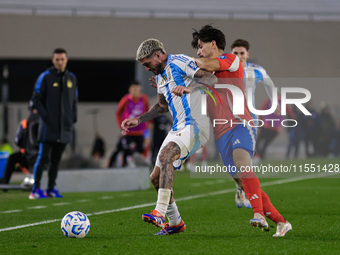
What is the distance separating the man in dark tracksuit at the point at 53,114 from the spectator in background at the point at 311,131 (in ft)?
56.4

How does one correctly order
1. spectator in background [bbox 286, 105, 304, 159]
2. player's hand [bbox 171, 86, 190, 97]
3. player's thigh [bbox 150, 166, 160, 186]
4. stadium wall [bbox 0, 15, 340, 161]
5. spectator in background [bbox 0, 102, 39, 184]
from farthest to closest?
stadium wall [bbox 0, 15, 340, 161], spectator in background [bbox 286, 105, 304, 159], spectator in background [bbox 0, 102, 39, 184], player's thigh [bbox 150, 166, 160, 186], player's hand [bbox 171, 86, 190, 97]

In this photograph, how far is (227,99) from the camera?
6.34 metres

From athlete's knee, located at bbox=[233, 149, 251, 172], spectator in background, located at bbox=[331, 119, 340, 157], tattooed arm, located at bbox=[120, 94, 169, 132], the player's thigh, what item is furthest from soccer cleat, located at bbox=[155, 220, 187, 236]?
spectator in background, located at bbox=[331, 119, 340, 157]

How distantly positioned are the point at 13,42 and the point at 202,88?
72.6 feet

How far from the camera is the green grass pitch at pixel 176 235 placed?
544 centimetres

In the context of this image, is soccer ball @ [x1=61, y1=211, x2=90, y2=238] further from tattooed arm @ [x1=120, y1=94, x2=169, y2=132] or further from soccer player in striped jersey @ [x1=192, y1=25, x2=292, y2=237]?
soccer player in striped jersey @ [x1=192, y1=25, x2=292, y2=237]

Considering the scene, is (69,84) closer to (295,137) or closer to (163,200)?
(163,200)

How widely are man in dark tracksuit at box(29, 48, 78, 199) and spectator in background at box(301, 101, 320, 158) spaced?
17.2 metres

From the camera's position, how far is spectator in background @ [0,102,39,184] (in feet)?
40.7

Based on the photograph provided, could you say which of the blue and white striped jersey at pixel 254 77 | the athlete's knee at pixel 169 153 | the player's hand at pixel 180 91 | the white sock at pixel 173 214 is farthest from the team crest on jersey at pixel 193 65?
the blue and white striped jersey at pixel 254 77

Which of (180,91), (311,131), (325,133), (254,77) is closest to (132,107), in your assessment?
(254,77)

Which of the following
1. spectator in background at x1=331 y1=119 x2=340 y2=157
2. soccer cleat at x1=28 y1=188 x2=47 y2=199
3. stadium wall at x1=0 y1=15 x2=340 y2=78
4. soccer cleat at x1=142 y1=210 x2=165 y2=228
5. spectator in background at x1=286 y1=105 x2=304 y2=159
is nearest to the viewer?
soccer cleat at x1=142 y1=210 x2=165 y2=228

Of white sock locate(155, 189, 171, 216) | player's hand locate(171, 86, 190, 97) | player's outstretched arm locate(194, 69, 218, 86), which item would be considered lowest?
white sock locate(155, 189, 171, 216)

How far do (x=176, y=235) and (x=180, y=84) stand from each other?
1.36 metres
